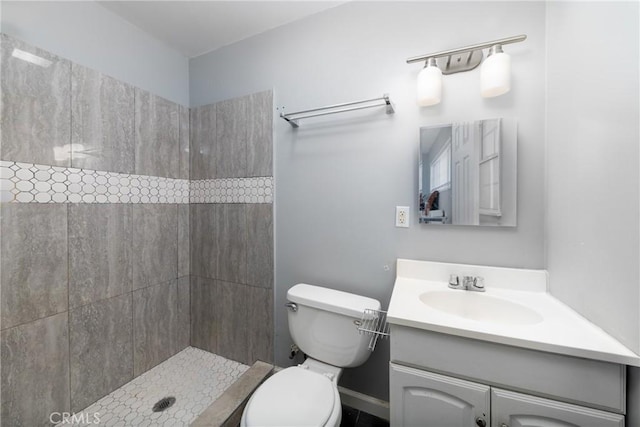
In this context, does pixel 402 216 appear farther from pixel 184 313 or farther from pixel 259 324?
pixel 184 313

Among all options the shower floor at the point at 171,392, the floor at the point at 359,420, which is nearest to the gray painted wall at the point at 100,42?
the shower floor at the point at 171,392

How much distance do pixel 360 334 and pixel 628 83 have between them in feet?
4.23

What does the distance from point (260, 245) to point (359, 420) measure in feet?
3.86

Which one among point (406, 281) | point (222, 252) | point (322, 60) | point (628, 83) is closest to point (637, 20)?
point (628, 83)

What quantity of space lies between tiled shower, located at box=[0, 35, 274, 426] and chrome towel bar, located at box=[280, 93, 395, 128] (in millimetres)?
197

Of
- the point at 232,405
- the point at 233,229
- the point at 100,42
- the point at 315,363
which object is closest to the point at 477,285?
the point at 315,363

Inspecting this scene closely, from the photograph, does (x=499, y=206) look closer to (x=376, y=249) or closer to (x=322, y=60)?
(x=376, y=249)

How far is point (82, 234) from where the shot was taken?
1389mm

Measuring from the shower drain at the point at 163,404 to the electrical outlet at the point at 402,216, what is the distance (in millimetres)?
1689

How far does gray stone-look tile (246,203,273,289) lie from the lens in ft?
5.44

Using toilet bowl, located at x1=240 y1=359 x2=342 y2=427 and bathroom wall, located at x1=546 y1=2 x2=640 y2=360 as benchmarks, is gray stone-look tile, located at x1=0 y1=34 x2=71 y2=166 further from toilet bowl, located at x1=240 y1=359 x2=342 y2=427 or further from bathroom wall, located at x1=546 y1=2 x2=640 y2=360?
bathroom wall, located at x1=546 y1=2 x2=640 y2=360

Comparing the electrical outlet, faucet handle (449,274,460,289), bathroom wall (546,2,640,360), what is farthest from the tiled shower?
bathroom wall (546,2,640,360)

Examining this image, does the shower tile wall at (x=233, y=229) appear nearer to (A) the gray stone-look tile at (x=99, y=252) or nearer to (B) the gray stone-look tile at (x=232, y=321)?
(B) the gray stone-look tile at (x=232, y=321)

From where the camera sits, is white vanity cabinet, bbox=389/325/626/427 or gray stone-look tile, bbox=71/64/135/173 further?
gray stone-look tile, bbox=71/64/135/173
